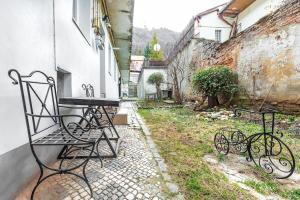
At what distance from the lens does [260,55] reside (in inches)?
235

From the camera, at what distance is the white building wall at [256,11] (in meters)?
9.74

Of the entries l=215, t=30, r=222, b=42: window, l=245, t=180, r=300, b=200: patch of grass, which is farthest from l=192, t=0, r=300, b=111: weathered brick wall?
l=215, t=30, r=222, b=42: window

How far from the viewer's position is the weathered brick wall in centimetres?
480

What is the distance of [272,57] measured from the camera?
547 centimetres

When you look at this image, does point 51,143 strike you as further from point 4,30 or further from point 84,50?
point 84,50

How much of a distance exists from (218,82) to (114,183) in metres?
6.08

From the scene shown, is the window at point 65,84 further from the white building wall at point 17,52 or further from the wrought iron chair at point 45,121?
the white building wall at point 17,52

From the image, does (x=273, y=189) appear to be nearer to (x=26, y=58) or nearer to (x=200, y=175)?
(x=200, y=175)

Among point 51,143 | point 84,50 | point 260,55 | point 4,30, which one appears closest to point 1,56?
point 4,30

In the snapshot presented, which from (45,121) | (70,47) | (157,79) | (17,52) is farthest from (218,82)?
(157,79)

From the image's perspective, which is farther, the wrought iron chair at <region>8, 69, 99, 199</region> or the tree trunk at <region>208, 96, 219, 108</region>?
the tree trunk at <region>208, 96, 219, 108</region>

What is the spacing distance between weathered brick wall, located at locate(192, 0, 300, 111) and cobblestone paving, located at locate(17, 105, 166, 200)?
175 inches

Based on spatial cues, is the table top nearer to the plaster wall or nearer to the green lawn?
the plaster wall

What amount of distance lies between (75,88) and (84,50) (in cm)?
95
